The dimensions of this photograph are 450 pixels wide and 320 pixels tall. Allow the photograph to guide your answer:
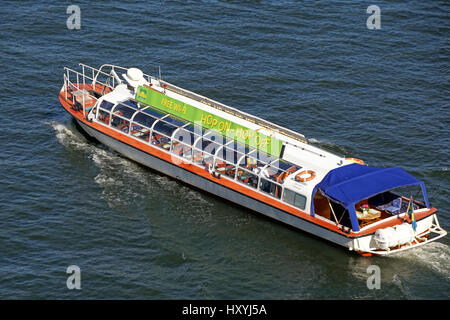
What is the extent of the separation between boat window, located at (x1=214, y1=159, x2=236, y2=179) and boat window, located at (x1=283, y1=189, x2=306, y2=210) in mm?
4405

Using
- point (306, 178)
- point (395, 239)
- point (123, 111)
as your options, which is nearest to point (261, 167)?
point (306, 178)

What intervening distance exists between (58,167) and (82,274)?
42.6 feet

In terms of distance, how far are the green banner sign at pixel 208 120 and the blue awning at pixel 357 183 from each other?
194 inches

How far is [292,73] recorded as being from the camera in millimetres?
63469

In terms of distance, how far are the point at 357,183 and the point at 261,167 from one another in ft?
22.3

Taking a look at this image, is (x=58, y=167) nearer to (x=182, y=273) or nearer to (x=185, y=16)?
(x=182, y=273)

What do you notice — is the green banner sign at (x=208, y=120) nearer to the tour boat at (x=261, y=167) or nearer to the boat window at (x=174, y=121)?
the tour boat at (x=261, y=167)

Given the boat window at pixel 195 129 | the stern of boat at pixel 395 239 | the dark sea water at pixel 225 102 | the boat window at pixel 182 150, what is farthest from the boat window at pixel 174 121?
the stern of boat at pixel 395 239

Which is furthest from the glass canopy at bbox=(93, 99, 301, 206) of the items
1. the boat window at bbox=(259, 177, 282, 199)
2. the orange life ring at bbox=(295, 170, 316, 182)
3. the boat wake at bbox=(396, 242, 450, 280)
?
the boat wake at bbox=(396, 242, 450, 280)

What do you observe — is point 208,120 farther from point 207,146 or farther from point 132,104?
point 132,104

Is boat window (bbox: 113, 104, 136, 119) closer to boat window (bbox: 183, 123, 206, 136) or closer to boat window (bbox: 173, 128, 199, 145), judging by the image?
boat window (bbox: 173, 128, 199, 145)

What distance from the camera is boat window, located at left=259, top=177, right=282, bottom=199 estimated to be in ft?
143

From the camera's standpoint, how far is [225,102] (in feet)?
194

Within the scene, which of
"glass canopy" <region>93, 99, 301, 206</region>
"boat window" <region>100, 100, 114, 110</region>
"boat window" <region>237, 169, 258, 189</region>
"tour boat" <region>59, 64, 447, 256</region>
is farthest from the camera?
"boat window" <region>100, 100, 114, 110</region>
